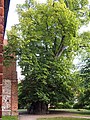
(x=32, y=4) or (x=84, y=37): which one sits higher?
(x=32, y=4)

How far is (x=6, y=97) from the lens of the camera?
21125 millimetres

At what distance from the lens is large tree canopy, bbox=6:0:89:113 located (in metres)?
24.4

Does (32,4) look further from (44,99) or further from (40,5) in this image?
(44,99)

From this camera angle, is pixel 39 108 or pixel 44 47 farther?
pixel 44 47

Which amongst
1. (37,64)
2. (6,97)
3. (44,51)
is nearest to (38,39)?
(44,51)

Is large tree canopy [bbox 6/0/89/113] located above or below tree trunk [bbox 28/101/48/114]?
above

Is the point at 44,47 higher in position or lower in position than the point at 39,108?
higher

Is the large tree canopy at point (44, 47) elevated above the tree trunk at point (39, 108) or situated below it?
above

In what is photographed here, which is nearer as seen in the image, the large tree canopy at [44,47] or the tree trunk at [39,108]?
the large tree canopy at [44,47]

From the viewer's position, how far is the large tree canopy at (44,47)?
24434mm

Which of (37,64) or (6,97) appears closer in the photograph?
(6,97)

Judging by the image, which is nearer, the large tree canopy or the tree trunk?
the large tree canopy

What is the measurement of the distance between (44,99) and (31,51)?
5.07 metres

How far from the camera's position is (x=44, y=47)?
27016 mm
